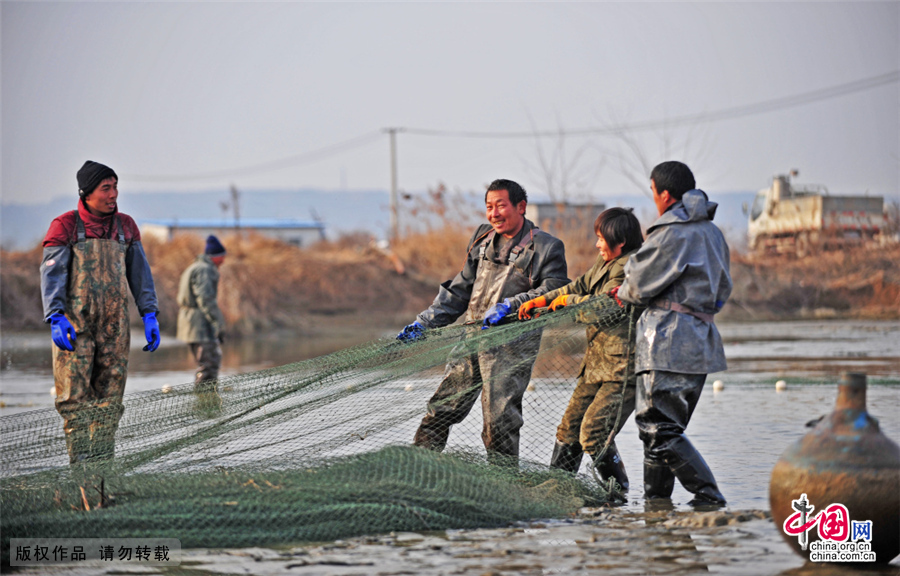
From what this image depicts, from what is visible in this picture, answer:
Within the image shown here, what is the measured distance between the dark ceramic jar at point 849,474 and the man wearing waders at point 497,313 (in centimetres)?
191

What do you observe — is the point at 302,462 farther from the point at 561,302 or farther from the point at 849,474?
the point at 849,474

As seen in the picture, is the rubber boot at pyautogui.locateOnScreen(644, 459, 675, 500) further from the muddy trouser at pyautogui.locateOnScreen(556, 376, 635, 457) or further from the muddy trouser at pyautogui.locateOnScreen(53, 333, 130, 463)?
the muddy trouser at pyautogui.locateOnScreen(53, 333, 130, 463)

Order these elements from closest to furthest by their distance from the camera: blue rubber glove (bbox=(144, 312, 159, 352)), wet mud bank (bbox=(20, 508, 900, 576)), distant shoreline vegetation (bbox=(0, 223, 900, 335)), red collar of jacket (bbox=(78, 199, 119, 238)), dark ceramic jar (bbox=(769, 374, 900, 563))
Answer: dark ceramic jar (bbox=(769, 374, 900, 563)) < wet mud bank (bbox=(20, 508, 900, 576)) < red collar of jacket (bbox=(78, 199, 119, 238)) < blue rubber glove (bbox=(144, 312, 159, 352)) < distant shoreline vegetation (bbox=(0, 223, 900, 335))

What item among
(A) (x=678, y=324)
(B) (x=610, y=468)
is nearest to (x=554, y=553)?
(B) (x=610, y=468)

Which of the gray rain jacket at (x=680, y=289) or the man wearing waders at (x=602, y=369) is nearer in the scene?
the gray rain jacket at (x=680, y=289)

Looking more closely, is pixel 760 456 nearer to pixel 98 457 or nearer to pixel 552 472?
pixel 552 472

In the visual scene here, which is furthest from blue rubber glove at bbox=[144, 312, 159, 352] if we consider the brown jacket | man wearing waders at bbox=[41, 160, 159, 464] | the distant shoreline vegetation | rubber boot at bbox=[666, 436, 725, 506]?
the distant shoreline vegetation

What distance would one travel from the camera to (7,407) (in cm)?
1053

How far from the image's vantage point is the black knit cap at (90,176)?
20.0ft

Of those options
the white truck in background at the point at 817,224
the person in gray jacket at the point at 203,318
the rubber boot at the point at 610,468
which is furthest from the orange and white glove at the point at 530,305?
the white truck in background at the point at 817,224

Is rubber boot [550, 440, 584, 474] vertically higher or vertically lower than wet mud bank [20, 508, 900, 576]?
higher

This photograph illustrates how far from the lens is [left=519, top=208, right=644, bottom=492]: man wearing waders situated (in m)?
5.64

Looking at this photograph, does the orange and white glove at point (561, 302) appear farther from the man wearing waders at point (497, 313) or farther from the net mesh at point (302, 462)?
the man wearing waders at point (497, 313)

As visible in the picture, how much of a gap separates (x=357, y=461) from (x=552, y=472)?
1.17m
